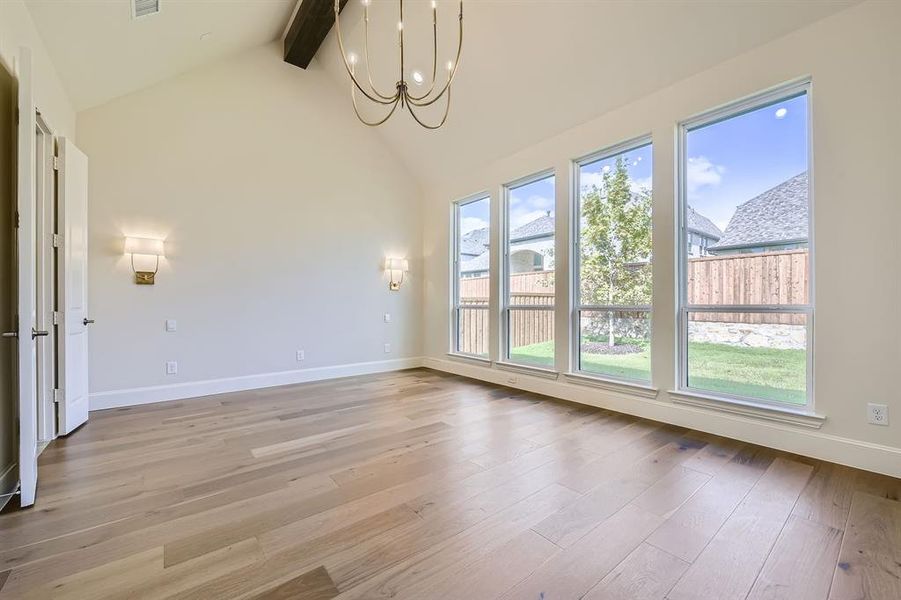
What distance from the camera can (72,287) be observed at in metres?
3.13

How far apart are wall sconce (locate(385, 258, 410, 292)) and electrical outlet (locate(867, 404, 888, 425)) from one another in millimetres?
4977

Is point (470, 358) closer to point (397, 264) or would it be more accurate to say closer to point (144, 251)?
point (397, 264)

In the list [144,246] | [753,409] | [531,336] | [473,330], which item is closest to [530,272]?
[531,336]

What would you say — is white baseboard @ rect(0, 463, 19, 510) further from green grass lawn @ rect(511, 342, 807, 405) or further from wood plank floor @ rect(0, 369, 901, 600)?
green grass lawn @ rect(511, 342, 807, 405)

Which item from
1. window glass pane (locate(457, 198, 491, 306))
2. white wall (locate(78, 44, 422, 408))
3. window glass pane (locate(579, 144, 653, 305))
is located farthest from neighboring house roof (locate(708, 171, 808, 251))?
white wall (locate(78, 44, 422, 408))

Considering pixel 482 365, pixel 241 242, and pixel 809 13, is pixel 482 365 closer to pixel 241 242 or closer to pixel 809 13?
pixel 241 242

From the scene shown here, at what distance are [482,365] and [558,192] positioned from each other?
8.06ft

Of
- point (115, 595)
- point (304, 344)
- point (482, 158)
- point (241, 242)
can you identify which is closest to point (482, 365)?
point (304, 344)

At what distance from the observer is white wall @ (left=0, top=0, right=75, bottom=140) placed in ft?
7.15

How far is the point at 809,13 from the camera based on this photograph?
2553mm

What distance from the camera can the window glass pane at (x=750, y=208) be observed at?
275 cm

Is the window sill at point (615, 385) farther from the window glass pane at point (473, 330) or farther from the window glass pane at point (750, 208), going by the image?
the window glass pane at point (473, 330)

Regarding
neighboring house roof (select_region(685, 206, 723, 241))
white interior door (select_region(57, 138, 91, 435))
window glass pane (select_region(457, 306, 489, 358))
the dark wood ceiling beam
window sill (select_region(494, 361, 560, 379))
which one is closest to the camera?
white interior door (select_region(57, 138, 91, 435))

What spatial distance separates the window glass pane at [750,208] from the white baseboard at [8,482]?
4.74 m
